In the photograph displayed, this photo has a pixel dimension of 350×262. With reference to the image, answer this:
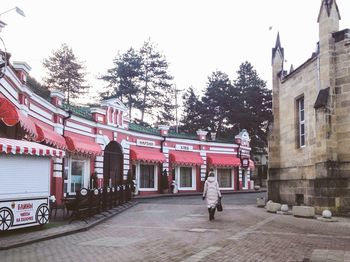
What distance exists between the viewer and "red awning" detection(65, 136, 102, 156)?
2186 cm

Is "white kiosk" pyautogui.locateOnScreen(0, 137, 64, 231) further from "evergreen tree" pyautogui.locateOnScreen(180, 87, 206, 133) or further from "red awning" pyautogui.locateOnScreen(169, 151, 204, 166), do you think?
"evergreen tree" pyautogui.locateOnScreen(180, 87, 206, 133)

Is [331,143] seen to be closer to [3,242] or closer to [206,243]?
[206,243]

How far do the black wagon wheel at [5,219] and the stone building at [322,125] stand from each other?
11080 mm

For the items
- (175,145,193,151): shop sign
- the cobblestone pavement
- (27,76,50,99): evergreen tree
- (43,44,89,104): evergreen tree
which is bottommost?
the cobblestone pavement

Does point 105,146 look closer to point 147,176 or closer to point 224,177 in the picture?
point 147,176

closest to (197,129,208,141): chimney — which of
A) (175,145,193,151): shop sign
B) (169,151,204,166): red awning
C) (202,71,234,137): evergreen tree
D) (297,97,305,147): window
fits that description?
(175,145,193,151): shop sign

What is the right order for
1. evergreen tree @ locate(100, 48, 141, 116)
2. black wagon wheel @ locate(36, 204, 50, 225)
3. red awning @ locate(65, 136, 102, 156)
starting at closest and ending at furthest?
1. black wagon wheel @ locate(36, 204, 50, 225)
2. red awning @ locate(65, 136, 102, 156)
3. evergreen tree @ locate(100, 48, 141, 116)

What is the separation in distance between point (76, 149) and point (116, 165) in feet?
24.3

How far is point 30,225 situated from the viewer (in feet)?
37.6

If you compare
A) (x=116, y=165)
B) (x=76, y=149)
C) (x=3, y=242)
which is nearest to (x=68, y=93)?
(x=116, y=165)

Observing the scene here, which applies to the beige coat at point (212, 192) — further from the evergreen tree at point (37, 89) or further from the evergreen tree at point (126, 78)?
the evergreen tree at point (126, 78)

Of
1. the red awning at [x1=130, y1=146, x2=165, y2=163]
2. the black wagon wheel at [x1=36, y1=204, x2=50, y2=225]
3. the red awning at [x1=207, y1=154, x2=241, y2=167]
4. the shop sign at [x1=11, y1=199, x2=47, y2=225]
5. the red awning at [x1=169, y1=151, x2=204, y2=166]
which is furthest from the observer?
the red awning at [x1=207, y1=154, x2=241, y2=167]

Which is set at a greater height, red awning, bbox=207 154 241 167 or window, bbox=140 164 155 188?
red awning, bbox=207 154 241 167

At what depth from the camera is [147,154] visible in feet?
104
